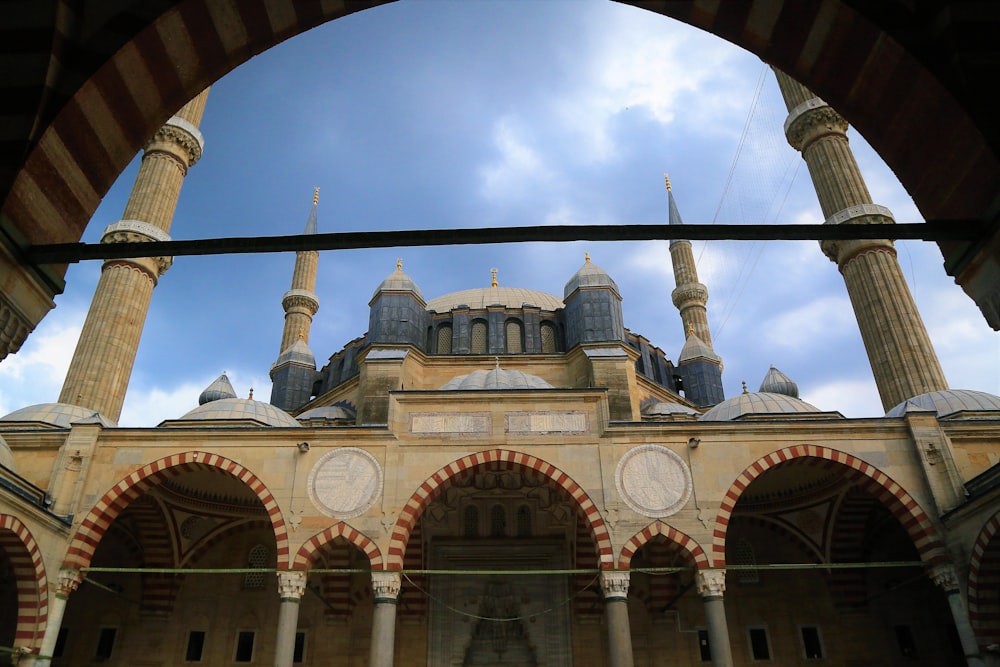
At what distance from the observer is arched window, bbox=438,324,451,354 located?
1833 cm

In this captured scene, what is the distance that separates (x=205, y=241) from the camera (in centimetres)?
296

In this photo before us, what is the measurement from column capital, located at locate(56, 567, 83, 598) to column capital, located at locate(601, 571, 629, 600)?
27.4ft

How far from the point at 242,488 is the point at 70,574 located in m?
3.81

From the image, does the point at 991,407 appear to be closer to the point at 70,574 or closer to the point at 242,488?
the point at 242,488

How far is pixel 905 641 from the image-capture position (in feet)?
45.2

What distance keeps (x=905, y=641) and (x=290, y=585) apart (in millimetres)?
11729

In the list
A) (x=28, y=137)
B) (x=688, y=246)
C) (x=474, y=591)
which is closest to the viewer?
(x=28, y=137)

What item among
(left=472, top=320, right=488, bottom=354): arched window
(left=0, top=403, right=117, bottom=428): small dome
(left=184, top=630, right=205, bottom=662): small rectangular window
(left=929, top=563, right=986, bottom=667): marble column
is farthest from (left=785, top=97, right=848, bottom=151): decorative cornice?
(left=184, top=630, right=205, bottom=662): small rectangular window

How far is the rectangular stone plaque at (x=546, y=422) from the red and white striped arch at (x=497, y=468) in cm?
48

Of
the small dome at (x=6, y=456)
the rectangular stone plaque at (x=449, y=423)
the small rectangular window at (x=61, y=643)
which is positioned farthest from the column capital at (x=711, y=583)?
the small rectangular window at (x=61, y=643)

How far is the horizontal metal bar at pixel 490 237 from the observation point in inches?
113

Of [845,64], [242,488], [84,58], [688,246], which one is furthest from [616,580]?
[688,246]

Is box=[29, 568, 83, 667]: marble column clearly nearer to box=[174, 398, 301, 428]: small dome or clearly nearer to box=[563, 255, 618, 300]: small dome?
box=[174, 398, 301, 428]: small dome

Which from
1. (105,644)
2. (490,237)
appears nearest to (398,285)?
(105,644)
